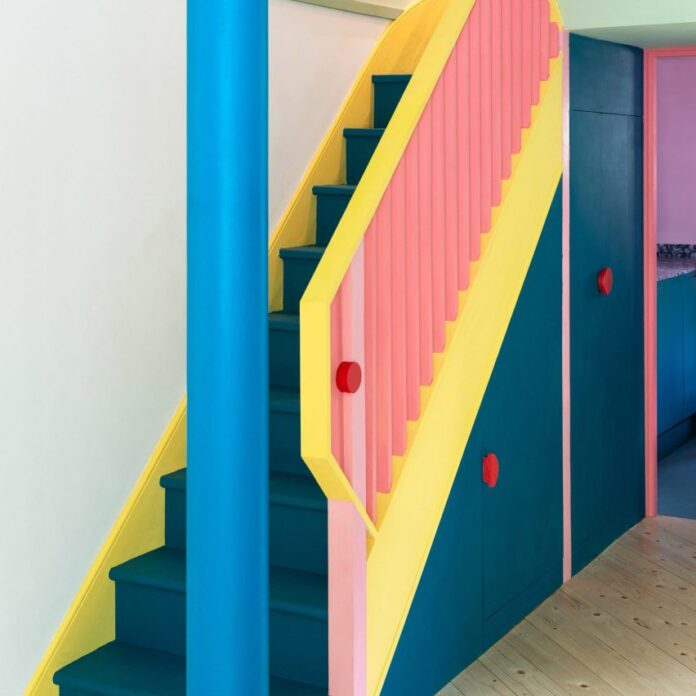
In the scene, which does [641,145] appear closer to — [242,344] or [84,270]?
[84,270]

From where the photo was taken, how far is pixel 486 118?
13.7 feet

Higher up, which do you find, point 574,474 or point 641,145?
point 641,145

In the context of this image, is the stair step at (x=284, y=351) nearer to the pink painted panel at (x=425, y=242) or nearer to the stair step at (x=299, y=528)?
the stair step at (x=299, y=528)

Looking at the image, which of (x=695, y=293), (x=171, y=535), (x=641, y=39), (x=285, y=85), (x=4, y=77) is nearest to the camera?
(x=4, y=77)

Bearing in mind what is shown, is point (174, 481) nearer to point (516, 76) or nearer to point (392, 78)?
point (516, 76)

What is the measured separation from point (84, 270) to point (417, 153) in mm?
1112

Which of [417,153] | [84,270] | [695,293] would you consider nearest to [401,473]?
[417,153]

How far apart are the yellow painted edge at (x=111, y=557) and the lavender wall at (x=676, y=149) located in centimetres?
482

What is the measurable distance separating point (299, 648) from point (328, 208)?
1.97m

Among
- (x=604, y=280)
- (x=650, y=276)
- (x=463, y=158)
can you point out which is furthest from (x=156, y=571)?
(x=650, y=276)

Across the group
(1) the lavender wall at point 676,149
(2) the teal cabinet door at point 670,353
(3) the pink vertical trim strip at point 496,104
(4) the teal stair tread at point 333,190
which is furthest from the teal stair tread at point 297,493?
(1) the lavender wall at point 676,149

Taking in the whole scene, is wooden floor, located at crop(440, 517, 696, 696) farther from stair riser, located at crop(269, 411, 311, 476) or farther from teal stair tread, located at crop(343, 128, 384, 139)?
teal stair tread, located at crop(343, 128, 384, 139)

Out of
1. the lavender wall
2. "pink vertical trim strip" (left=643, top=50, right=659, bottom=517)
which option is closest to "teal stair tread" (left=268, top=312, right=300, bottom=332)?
"pink vertical trim strip" (left=643, top=50, right=659, bottom=517)

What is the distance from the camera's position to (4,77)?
3561 mm
